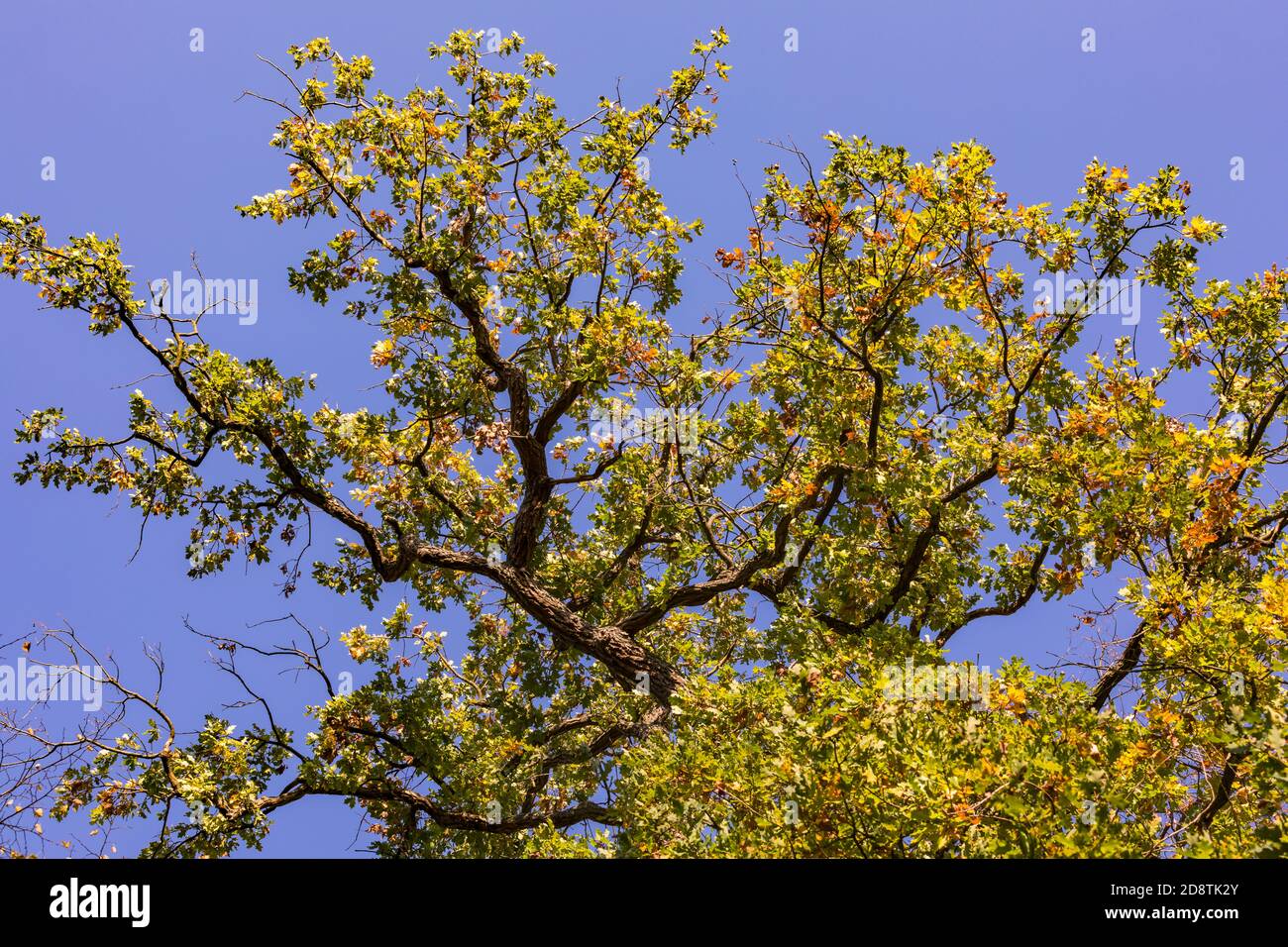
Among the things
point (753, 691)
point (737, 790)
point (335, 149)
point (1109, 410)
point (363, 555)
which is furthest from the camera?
point (363, 555)

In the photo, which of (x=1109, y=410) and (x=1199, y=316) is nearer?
(x=1109, y=410)

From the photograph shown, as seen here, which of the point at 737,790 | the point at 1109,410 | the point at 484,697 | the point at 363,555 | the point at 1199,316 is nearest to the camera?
the point at 737,790

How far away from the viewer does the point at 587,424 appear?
43.1 ft

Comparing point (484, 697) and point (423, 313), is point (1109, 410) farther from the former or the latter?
point (484, 697)

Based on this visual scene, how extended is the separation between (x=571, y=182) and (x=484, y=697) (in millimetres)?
7572

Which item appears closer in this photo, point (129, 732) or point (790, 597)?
point (129, 732)

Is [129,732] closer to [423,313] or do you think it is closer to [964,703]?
[423,313]

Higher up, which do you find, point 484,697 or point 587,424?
point 587,424

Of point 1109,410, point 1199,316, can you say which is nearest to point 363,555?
point 1109,410

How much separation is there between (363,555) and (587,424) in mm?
3502

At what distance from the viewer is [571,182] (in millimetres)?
11375
